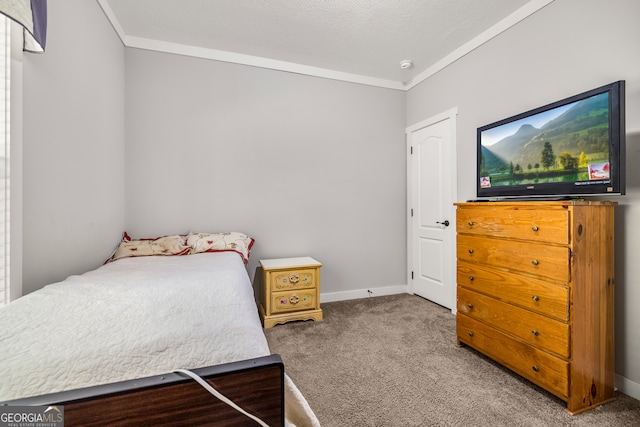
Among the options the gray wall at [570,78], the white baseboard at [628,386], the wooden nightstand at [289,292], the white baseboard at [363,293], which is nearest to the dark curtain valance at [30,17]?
the wooden nightstand at [289,292]

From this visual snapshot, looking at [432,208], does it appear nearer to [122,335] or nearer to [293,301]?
[293,301]

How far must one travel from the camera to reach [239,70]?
9.80 feet

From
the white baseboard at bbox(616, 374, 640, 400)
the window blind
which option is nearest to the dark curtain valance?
the window blind

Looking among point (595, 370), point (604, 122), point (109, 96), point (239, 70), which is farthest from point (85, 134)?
point (595, 370)

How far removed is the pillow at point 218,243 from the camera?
252 centimetres

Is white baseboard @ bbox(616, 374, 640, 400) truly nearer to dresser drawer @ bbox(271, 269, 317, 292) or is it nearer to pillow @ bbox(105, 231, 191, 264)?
dresser drawer @ bbox(271, 269, 317, 292)

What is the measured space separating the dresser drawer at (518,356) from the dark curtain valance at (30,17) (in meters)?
2.92

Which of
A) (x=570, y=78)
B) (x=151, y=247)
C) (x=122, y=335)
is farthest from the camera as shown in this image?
(x=151, y=247)

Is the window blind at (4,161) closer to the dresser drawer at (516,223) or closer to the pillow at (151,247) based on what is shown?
the pillow at (151,247)

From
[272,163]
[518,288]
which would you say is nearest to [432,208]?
[518,288]

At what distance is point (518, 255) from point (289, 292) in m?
1.86

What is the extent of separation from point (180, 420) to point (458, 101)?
320cm

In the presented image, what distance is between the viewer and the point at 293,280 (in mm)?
2695

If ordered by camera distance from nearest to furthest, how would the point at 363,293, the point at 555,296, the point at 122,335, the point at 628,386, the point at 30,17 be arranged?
the point at 122,335
the point at 30,17
the point at 555,296
the point at 628,386
the point at 363,293
